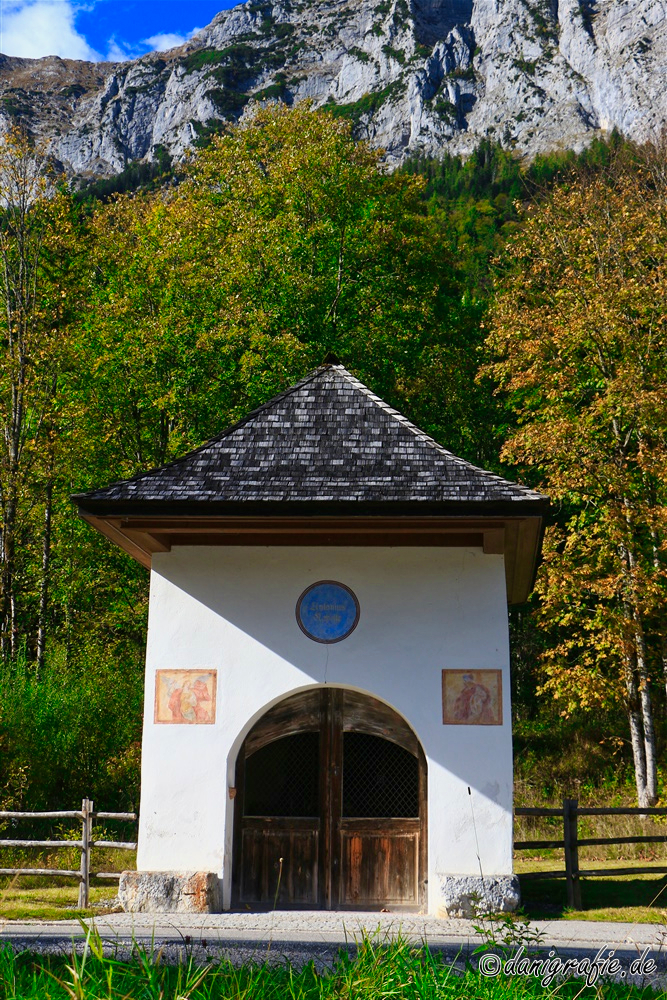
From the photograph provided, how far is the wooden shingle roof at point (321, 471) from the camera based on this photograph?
9797 millimetres

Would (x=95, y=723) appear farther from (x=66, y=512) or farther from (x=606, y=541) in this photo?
(x=606, y=541)

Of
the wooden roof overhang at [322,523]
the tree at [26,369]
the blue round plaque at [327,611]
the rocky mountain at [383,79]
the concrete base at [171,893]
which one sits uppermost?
the rocky mountain at [383,79]

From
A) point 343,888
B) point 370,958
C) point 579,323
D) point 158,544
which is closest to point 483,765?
point 343,888

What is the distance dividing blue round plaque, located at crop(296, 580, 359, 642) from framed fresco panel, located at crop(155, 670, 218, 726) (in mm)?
1086

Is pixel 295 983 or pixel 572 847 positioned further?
pixel 572 847

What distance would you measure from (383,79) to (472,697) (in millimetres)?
65403

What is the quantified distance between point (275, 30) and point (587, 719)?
63.4 metres

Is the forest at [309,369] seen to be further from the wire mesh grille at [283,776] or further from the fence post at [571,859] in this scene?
the wire mesh grille at [283,776]

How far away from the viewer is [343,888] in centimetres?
1001

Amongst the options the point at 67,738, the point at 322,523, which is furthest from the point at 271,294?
the point at 322,523

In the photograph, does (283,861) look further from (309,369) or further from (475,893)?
(309,369)

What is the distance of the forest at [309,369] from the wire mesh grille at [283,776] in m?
6.87

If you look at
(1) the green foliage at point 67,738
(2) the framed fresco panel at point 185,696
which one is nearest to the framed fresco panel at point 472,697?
(2) the framed fresco panel at point 185,696

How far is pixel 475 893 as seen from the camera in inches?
370
